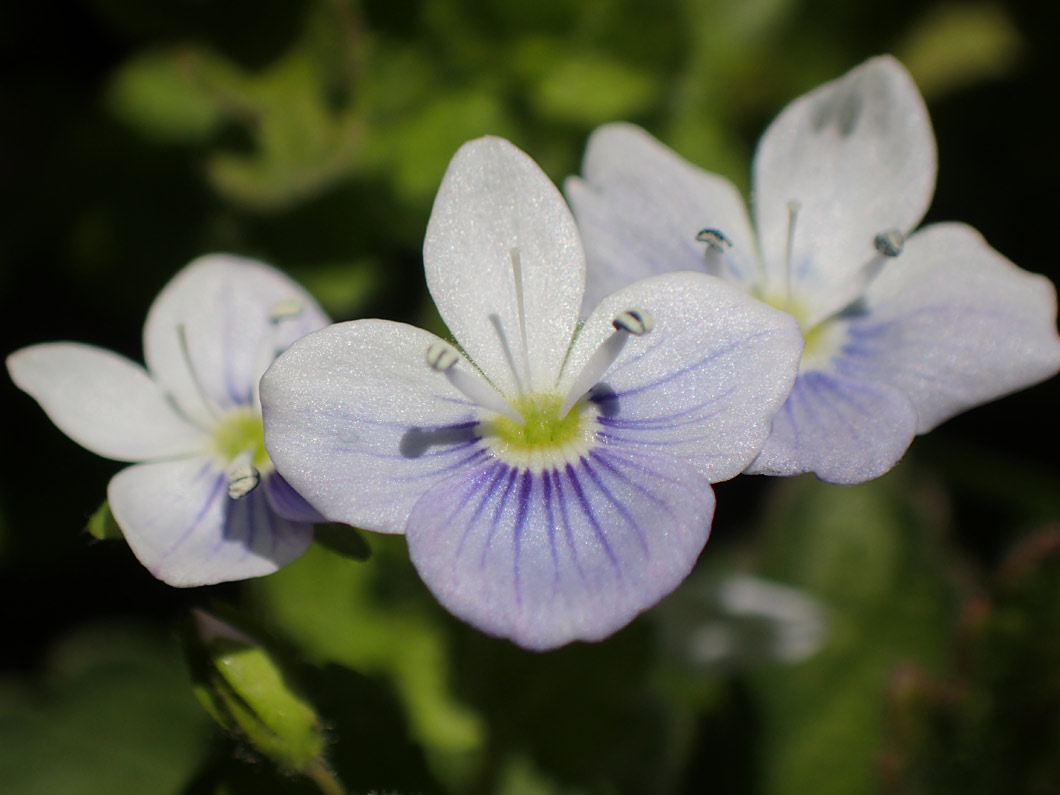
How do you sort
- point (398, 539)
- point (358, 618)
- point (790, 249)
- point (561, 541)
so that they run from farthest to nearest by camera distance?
point (358, 618) → point (398, 539) → point (790, 249) → point (561, 541)

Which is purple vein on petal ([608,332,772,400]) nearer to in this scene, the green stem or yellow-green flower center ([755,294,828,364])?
yellow-green flower center ([755,294,828,364])

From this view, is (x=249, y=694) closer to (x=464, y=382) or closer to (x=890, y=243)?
(x=464, y=382)

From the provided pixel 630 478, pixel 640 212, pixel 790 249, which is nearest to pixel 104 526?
pixel 630 478

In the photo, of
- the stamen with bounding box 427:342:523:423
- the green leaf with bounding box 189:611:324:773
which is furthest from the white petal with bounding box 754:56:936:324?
the green leaf with bounding box 189:611:324:773

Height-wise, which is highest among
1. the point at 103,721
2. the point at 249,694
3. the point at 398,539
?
the point at 249,694

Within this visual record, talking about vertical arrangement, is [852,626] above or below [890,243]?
below

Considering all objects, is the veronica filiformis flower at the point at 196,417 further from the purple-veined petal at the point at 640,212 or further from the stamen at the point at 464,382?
the purple-veined petal at the point at 640,212

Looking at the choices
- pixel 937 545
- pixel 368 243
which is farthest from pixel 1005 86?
pixel 368 243
